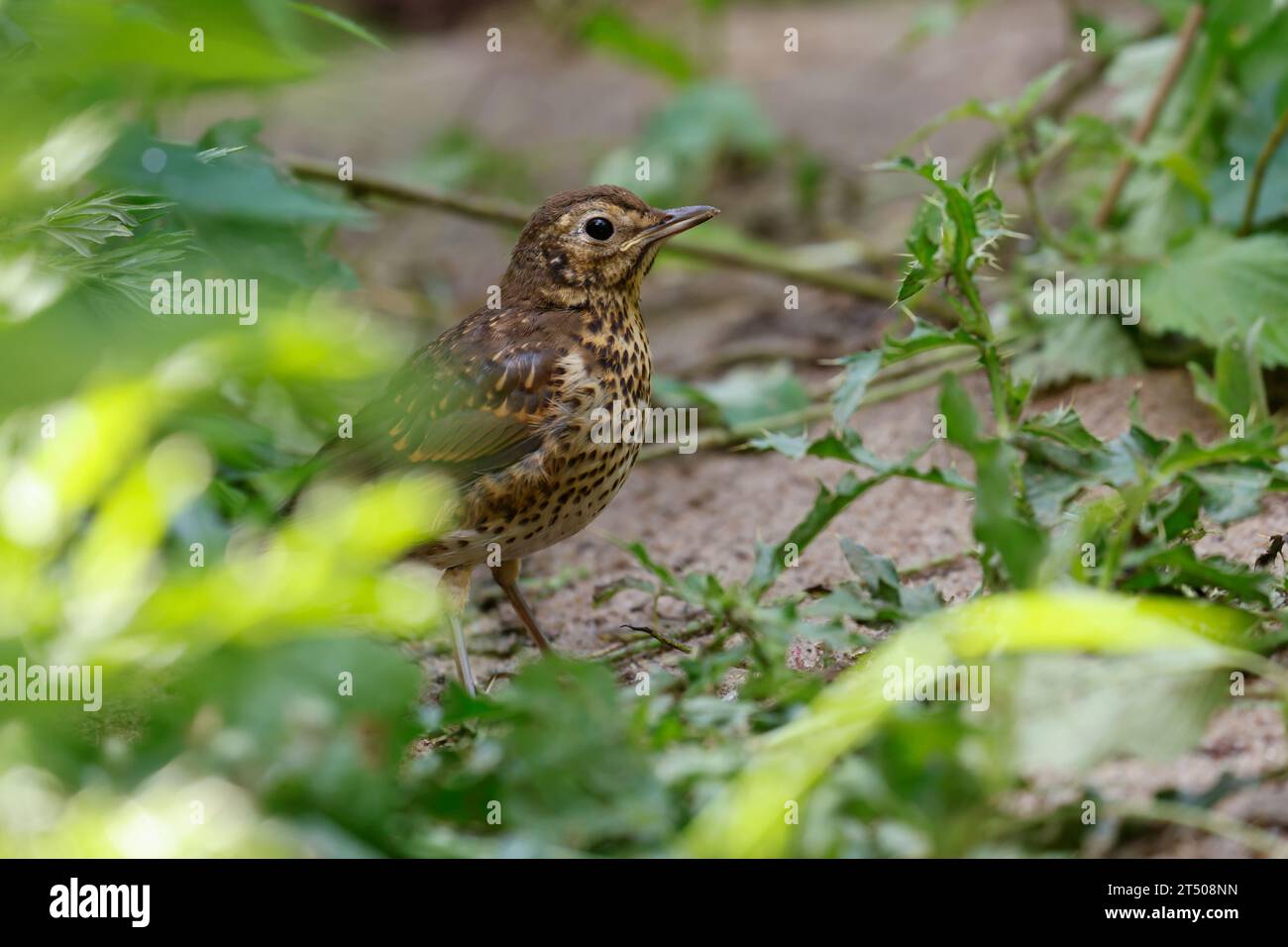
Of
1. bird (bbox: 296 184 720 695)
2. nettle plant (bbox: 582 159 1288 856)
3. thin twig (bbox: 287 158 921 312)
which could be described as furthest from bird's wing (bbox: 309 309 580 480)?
thin twig (bbox: 287 158 921 312)

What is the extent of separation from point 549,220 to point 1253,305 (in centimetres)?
180

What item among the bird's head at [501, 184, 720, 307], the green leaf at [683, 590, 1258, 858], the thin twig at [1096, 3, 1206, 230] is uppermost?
the thin twig at [1096, 3, 1206, 230]

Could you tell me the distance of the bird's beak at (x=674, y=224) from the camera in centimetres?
365

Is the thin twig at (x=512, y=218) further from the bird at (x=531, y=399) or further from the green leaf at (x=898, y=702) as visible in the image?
the green leaf at (x=898, y=702)

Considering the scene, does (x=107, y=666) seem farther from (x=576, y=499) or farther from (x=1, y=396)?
(x=576, y=499)

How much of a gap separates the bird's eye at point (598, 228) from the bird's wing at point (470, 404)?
22cm

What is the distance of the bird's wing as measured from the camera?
337 centimetres

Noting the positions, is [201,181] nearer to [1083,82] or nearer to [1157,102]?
[1157,102]

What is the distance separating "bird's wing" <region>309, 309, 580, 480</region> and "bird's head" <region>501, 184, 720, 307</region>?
0.10 m

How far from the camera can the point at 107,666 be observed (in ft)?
5.83

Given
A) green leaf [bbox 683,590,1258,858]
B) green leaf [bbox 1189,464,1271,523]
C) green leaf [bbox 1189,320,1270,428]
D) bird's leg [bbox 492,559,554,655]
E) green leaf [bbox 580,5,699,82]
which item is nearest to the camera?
green leaf [bbox 683,590,1258,858]

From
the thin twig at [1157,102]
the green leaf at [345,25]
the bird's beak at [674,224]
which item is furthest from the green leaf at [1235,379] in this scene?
the green leaf at [345,25]

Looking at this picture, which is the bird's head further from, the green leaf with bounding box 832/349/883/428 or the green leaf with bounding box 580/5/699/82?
the green leaf with bounding box 580/5/699/82
